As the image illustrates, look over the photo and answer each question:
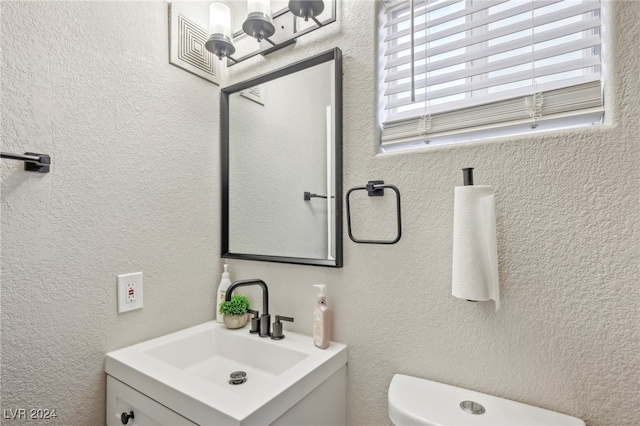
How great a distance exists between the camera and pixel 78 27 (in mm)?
931

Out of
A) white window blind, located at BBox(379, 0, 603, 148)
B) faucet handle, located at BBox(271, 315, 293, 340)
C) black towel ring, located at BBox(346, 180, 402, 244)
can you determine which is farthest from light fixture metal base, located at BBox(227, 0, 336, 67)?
faucet handle, located at BBox(271, 315, 293, 340)

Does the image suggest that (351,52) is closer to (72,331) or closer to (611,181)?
(611,181)

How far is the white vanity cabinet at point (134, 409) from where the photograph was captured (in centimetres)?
79

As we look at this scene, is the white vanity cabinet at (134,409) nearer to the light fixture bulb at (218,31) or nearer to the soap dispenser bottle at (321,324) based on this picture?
the soap dispenser bottle at (321,324)

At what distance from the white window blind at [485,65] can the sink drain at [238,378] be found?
92 cm

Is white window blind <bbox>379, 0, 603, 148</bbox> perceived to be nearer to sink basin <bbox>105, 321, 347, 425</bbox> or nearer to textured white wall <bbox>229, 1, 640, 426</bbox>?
textured white wall <bbox>229, 1, 640, 426</bbox>

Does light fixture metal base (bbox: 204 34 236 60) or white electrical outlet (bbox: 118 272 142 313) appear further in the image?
light fixture metal base (bbox: 204 34 236 60)

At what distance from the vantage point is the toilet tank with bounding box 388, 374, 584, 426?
71 cm

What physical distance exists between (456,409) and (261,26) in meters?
1.34

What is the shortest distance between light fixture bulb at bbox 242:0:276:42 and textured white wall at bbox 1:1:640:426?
0.12 metres

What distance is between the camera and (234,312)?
1.20 meters

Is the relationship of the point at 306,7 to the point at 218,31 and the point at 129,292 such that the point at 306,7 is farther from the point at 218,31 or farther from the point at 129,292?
the point at 129,292

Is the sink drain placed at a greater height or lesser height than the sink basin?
lesser

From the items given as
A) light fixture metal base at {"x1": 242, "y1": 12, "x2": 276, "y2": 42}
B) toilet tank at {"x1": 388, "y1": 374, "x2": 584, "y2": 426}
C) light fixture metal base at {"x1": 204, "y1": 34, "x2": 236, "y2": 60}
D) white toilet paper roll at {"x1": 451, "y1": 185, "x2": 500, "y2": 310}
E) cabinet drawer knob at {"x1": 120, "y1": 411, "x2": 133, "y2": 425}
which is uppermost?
light fixture metal base at {"x1": 242, "y1": 12, "x2": 276, "y2": 42}
